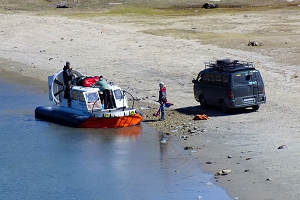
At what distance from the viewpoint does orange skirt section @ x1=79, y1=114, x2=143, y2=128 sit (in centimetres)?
2973

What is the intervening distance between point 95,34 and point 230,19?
1396 centimetres

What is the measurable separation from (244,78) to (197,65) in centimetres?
1378

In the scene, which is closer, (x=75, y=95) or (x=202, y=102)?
(x=75, y=95)

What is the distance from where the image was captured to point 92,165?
2519 cm

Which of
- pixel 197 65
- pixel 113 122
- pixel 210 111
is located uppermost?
pixel 197 65

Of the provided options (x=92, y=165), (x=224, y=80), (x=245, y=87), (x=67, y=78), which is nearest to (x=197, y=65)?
(x=67, y=78)

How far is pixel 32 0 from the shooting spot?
8494 centimetres

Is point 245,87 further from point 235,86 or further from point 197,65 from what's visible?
point 197,65

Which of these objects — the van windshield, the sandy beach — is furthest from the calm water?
the van windshield

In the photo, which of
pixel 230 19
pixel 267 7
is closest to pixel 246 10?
pixel 267 7

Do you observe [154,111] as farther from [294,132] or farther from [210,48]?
[210,48]

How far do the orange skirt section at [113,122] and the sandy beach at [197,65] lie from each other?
2.98ft

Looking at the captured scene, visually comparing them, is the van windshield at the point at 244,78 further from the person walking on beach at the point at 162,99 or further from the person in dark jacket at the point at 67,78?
the person in dark jacket at the point at 67,78

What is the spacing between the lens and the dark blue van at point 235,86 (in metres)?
29.3
